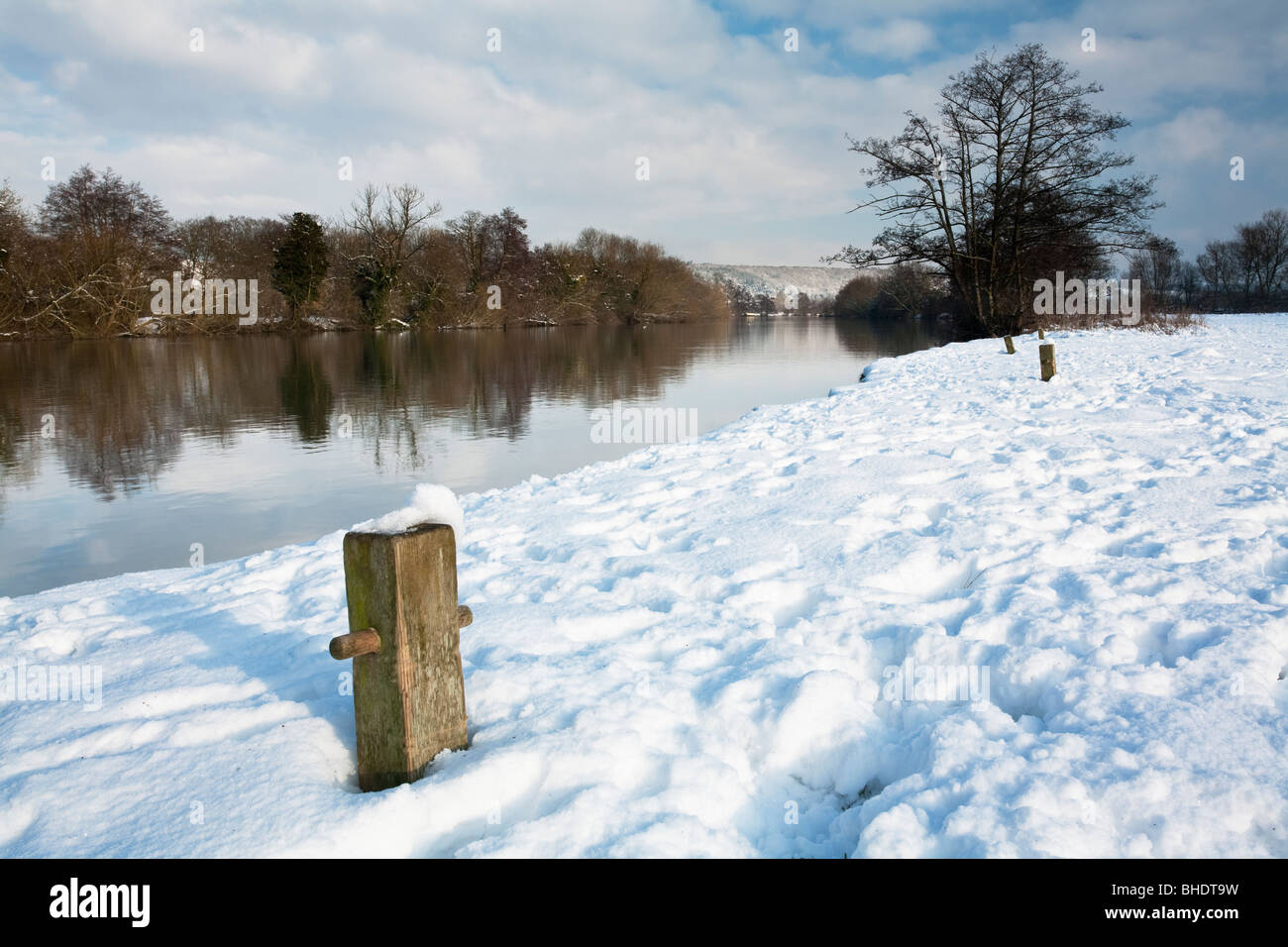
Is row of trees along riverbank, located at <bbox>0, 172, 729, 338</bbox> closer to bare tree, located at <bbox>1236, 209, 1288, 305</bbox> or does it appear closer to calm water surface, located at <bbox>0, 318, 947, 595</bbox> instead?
calm water surface, located at <bbox>0, 318, 947, 595</bbox>

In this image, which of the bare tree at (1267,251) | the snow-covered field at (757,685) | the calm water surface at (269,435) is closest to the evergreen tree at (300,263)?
the calm water surface at (269,435)

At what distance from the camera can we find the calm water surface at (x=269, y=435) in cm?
750

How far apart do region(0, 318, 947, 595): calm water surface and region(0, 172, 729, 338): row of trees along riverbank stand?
37.3 feet

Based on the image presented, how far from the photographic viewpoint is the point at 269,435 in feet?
41.6

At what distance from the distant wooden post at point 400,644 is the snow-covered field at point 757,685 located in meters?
0.15

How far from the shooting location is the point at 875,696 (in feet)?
10.1

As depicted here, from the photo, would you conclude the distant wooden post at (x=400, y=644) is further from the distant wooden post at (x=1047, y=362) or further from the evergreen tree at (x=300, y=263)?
the evergreen tree at (x=300, y=263)

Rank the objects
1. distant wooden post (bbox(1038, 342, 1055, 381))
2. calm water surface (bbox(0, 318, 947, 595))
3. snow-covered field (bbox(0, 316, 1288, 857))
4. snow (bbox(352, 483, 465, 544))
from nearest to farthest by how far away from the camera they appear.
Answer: snow-covered field (bbox(0, 316, 1288, 857))
snow (bbox(352, 483, 465, 544))
calm water surface (bbox(0, 318, 947, 595))
distant wooden post (bbox(1038, 342, 1055, 381))

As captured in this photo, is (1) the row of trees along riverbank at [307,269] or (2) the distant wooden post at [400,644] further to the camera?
(1) the row of trees along riverbank at [307,269]

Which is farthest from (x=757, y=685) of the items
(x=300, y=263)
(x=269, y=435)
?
(x=300, y=263)

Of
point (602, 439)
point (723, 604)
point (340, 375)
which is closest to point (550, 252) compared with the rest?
point (340, 375)

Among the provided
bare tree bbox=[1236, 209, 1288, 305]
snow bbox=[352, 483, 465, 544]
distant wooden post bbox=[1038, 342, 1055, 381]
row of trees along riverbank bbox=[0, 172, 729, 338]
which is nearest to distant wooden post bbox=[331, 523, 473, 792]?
snow bbox=[352, 483, 465, 544]

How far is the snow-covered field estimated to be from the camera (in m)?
2.27
